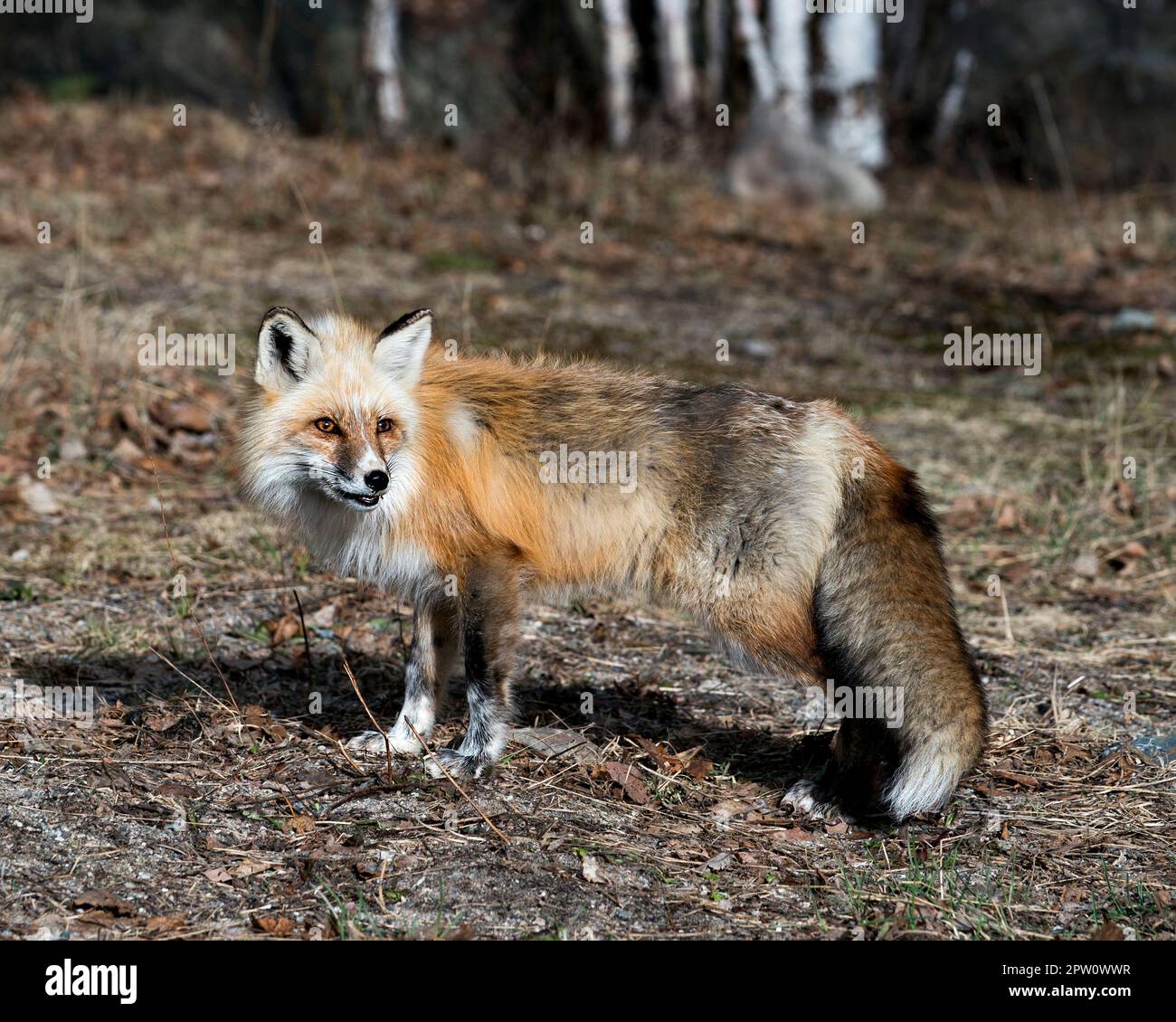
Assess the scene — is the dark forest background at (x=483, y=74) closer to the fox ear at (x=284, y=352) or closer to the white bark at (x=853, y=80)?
the white bark at (x=853, y=80)

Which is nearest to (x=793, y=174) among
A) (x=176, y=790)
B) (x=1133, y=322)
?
(x=1133, y=322)

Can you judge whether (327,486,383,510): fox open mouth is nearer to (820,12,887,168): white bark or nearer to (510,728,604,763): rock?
(510,728,604,763): rock

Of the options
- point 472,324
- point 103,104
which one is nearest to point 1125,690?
point 472,324

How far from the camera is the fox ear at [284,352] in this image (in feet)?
14.5

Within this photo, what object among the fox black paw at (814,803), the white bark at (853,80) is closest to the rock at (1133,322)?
the white bark at (853,80)

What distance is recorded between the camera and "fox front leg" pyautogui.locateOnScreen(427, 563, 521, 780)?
14.7 ft

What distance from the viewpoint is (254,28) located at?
17734mm

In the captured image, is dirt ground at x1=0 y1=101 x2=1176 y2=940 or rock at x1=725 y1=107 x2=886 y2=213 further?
rock at x1=725 y1=107 x2=886 y2=213

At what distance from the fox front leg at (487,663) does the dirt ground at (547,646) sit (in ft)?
0.46

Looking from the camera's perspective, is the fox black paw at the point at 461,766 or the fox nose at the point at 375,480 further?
the fox black paw at the point at 461,766

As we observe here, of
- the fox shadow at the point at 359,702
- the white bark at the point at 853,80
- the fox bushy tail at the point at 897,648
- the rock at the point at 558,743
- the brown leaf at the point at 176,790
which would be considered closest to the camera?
the fox bushy tail at the point at 897,648

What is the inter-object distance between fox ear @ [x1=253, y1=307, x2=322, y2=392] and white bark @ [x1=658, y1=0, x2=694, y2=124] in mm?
13924

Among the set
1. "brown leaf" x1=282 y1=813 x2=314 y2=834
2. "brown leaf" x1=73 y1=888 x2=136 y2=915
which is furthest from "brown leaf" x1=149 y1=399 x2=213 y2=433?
"brown leaf" x1=73 y1=888 x2=136 y2=915

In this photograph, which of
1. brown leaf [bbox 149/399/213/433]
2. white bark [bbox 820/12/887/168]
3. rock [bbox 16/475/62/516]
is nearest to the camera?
rock [bbox 16/475/62/516]
